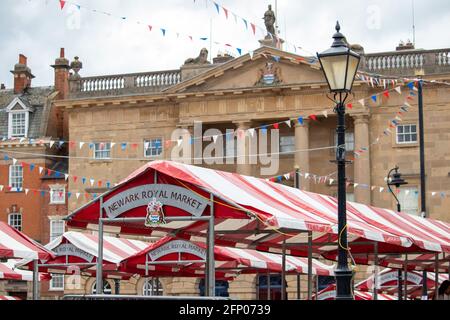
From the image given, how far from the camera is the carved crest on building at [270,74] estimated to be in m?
50.0

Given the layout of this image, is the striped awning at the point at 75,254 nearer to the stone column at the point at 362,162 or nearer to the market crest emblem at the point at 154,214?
the market crest emblem at the point at 154,214

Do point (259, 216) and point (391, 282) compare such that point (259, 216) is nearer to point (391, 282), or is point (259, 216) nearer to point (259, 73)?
point (391, 282)

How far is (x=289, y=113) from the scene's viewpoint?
5019cm

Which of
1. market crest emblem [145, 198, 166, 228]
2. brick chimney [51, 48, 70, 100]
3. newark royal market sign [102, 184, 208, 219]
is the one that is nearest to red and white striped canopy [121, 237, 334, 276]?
newark royal market sign [102, 184, 208, 219]

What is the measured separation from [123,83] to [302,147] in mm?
10834

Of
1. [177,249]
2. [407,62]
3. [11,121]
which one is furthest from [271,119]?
[177,249]

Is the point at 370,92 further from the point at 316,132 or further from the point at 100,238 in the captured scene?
the point at 100,238

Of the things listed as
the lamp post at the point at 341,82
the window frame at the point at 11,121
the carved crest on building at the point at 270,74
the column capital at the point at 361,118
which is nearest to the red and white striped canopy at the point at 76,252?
the lamp post at the point at 341,82

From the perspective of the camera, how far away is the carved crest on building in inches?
1967

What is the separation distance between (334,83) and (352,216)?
4015mm

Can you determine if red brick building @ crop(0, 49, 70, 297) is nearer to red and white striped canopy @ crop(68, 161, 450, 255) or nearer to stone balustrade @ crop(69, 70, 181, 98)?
stone balustrade @ crop(69, 70, 181, 98)

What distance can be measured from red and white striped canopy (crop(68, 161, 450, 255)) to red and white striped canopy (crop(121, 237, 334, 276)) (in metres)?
0.89
